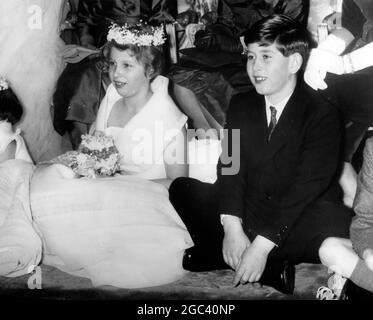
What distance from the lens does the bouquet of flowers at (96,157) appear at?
1881mm

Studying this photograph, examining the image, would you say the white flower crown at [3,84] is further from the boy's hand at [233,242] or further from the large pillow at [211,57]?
the boy's hand at [233,242]

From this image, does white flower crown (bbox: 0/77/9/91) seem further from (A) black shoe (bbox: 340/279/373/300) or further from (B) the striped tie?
(A) black shoe (bbox: 340/279/373/300)

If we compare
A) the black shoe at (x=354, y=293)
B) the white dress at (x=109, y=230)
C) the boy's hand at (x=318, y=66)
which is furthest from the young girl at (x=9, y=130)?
the black shoe at (x=354, y=293)

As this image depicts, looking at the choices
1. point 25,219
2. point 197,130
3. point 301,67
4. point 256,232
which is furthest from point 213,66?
point 25,219

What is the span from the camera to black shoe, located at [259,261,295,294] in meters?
1.60

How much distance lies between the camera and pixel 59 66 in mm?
2146

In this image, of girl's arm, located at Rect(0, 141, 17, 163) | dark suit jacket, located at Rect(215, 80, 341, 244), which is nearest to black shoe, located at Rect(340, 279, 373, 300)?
dark suit jacket, located at Rect(215, 80, 341, 244)

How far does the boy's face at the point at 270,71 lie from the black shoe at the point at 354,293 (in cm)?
63

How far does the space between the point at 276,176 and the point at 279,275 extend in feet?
1.05

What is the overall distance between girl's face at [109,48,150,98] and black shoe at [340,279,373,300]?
1.02m

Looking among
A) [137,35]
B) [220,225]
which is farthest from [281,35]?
[220,225]

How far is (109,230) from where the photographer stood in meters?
1.78

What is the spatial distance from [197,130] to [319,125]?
54 cm

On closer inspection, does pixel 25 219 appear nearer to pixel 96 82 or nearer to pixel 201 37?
pixel 96 82
